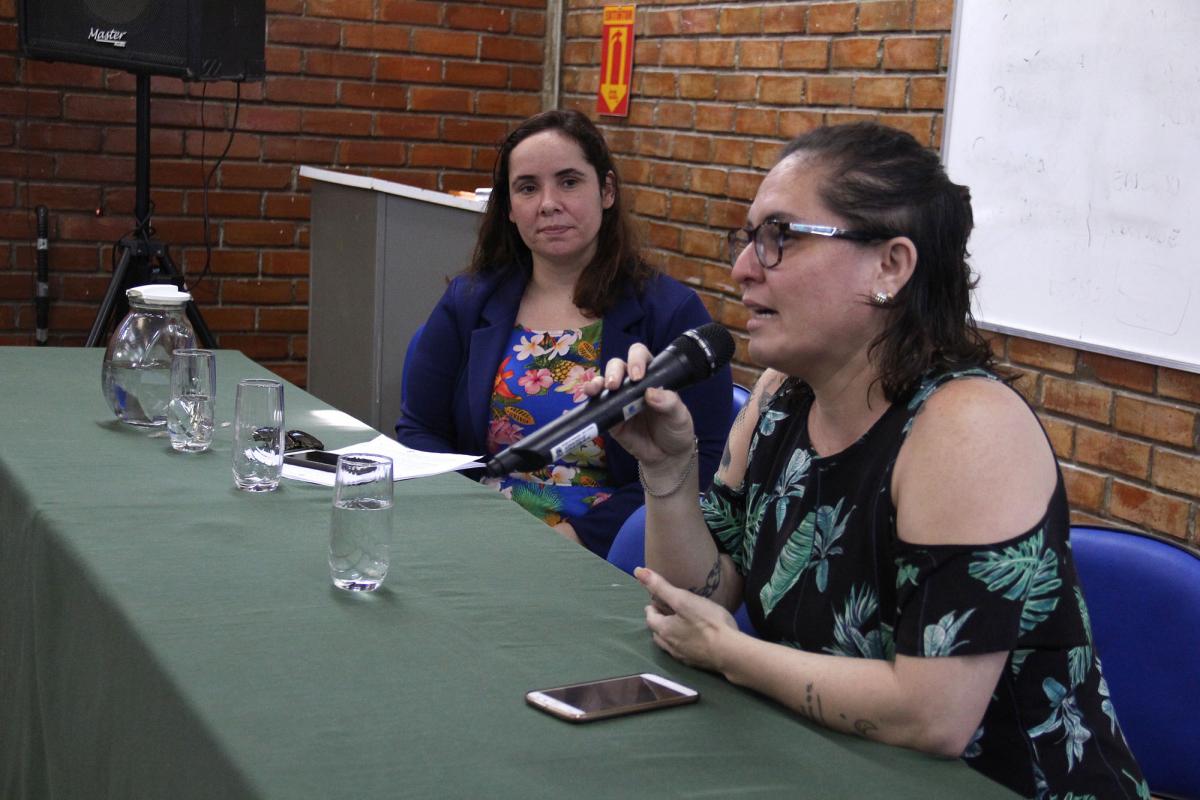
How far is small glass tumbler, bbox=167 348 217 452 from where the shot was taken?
6.59 ft

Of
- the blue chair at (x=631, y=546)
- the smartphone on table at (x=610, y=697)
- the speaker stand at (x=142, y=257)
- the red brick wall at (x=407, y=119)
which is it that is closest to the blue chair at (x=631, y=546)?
the blue chair at (x=631, y=546)

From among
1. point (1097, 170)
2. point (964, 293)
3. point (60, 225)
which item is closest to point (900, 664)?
point (964, 293)

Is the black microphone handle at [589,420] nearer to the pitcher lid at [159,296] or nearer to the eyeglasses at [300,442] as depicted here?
the eyeglasses at [300,442]

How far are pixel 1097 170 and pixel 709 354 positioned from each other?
1.61 metres

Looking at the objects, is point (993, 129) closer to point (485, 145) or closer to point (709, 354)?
point (709, 354)

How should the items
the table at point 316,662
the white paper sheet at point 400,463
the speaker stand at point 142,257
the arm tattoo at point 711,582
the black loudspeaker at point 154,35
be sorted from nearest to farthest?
the table at point 316,662 → the arm tattoo at point 711,582 → the white paper sheet at point 400,463 → the black loudspeaker at point 154,35 → the speaker stand at point 142,257

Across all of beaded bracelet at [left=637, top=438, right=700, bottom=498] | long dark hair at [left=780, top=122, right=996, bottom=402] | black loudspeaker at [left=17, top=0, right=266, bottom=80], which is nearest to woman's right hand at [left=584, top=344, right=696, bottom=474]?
beaded bracelet at [left=637, top=438, right=700, bottom=498]

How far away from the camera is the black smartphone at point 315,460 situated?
Answer: 1964mm

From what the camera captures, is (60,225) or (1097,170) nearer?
(1097,170)

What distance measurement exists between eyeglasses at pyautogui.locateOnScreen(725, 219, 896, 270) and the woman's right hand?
0.17 m

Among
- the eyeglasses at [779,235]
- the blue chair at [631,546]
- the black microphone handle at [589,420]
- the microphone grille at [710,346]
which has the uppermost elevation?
the eyeglasses at [779,235]

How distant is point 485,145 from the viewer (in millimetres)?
4988

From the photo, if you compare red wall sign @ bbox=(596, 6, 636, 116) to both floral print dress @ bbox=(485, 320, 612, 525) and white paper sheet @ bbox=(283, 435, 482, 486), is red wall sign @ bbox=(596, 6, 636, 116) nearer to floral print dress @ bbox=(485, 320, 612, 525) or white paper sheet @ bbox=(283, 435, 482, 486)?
floral print dress @ bbox=(485, 320, 612, 525)

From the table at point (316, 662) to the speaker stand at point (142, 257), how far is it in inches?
81.6
